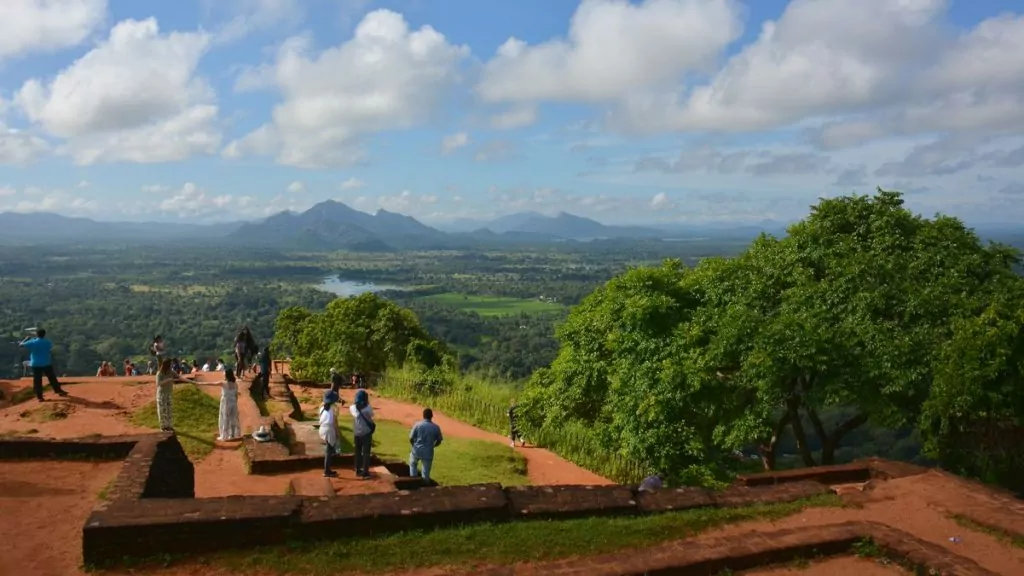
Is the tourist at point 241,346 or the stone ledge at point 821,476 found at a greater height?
the tourist at point 241,346

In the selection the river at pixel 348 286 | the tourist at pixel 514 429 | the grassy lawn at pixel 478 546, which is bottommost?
the river at pixel 348 286

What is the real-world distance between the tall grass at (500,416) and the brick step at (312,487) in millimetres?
6892

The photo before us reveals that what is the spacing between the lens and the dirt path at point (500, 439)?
1462 cm

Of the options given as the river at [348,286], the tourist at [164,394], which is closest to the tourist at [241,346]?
the tourist at [164,394]

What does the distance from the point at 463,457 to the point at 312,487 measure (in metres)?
6.03

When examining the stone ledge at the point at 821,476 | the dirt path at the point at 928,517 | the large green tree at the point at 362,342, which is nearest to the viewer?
the dirt path at the point at 928,517

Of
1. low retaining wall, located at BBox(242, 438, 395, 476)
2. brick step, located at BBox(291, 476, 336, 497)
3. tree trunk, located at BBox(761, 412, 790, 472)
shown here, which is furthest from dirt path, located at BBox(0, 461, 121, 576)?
tree trunk, located at BBox(761, 412, 790, 472)

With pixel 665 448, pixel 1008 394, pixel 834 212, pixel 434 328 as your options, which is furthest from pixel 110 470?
pixel 434 328

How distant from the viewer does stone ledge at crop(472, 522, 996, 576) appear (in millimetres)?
5723

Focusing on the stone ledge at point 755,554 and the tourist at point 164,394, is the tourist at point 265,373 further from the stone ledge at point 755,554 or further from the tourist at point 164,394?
the stone ledge at point 755,554

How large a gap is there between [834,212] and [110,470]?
14.6 meters

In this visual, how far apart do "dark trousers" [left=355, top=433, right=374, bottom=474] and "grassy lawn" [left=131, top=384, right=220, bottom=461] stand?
2936mm

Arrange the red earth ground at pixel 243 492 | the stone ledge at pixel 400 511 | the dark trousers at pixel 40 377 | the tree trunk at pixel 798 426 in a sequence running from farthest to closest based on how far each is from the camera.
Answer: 1. the dark trousers at pixel 40 377
2. the tree trunk at pixel 798 426
3. the stone ledge at pixel 400 511
4. the red earth ground at pixel 243 492

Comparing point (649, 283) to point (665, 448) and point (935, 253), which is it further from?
point (935, 253)
